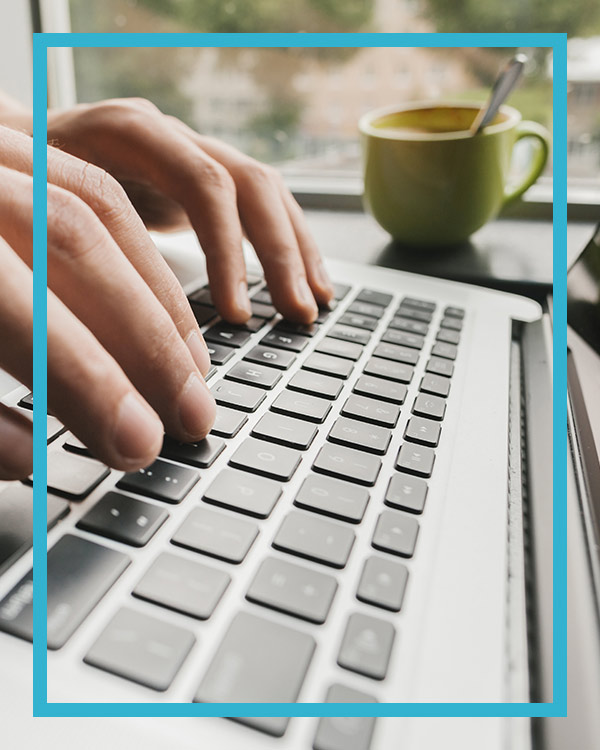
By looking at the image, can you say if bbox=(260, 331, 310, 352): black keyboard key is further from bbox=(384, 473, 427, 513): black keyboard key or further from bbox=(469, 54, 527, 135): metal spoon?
bbox=(469, 54, 527, 135): metal spoon

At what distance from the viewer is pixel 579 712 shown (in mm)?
170

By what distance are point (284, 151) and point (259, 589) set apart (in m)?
0.69

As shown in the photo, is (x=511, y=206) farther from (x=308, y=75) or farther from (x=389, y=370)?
(x=389, y=370)

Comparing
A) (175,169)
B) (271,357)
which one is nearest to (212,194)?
(175,169)

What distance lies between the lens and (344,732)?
5.9 inches

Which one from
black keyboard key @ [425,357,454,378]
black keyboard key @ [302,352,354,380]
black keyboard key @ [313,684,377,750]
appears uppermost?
black keyboard key @ [302,352,354,380]

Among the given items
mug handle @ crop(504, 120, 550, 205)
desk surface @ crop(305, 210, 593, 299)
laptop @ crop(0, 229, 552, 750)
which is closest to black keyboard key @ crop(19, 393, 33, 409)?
laptop @ crop(0, 229, 552, 750)

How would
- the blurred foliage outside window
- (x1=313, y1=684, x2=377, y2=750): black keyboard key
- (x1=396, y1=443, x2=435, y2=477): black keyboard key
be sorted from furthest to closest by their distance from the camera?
the blurred foliage outside window → (x1=396, y1=443, x2=435, y2=477): black keyboard key → (x1=313, y1=684, x2=377, y2=750): black keyboard key

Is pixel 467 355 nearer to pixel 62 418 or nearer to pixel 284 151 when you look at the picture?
pixel 62 418

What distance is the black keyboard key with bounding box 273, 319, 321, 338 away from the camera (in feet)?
1.22

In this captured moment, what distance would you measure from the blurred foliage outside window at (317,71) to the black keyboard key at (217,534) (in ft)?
1.97

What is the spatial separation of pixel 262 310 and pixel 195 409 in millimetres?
Result: 160

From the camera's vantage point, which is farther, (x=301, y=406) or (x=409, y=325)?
(x=409, y=325)

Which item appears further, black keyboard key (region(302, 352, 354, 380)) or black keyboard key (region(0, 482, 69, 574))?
black keyboard key (region(302, 352, 354, 380))
